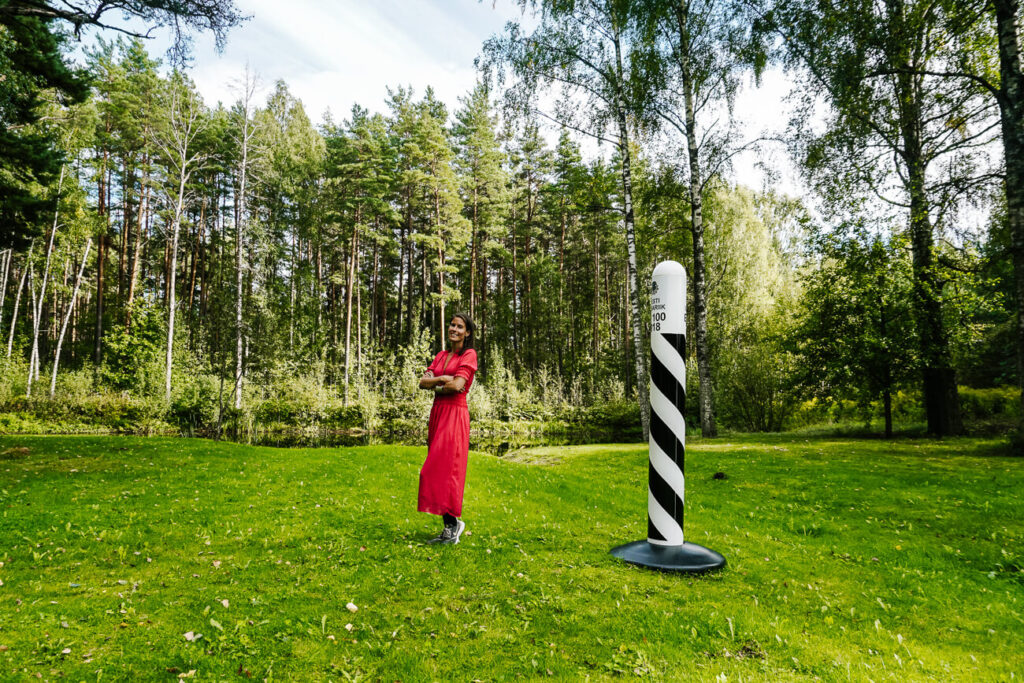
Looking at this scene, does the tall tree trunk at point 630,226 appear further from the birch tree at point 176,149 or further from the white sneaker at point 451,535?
the birch tree at point 176,149

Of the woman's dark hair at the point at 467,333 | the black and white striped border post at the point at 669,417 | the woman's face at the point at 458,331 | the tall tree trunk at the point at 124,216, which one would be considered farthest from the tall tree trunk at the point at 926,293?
the tall tree trunk at the point at 124,216

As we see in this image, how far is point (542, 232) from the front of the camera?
122ft

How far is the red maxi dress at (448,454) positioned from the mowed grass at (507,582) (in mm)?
568

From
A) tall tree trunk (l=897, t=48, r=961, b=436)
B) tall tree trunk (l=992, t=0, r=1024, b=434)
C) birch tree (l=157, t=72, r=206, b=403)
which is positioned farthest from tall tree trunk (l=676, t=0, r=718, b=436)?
birch tree (l=157, t=72, r=206, b=403)

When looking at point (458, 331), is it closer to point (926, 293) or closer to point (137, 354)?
point (926, 293)

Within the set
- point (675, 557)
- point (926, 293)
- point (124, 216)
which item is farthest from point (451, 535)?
point (124, 216)

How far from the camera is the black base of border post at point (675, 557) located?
4.74m

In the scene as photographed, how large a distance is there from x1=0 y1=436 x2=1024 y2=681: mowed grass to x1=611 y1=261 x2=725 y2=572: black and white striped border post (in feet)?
1.08

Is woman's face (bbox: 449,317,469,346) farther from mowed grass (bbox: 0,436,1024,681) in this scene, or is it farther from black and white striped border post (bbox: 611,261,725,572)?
mowed grass (bbox: 0,436,1024,681)

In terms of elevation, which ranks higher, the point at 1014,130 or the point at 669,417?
A: the point at 1014,130

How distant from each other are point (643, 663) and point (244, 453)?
13461 mm

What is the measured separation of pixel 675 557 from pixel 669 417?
146 centimetres

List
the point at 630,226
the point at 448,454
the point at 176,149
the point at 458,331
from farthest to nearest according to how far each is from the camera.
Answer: the point at 176,149, the point at 630,226, the point at 458,331, the point at 448,454

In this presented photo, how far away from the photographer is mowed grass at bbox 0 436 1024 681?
10.4 ft
